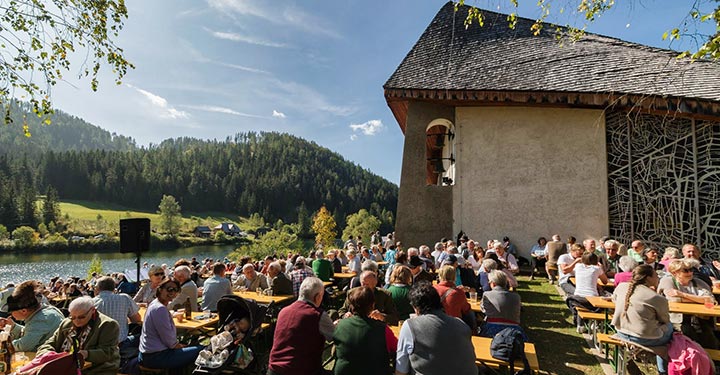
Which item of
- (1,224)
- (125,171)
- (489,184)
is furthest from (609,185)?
(125,171)

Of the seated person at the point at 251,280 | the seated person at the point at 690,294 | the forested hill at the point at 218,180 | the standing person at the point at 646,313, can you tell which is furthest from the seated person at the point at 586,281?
the forested hill at the point at 218,180

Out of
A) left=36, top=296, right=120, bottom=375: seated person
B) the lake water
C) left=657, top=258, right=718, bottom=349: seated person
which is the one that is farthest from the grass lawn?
the lake water

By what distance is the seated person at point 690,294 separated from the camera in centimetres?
466

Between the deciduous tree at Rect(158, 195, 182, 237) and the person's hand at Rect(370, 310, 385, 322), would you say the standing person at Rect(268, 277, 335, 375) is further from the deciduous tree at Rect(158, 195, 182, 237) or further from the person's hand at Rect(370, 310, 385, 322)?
the deciduous tree at Rect(158, 195, 182, 237)

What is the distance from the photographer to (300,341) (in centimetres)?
309

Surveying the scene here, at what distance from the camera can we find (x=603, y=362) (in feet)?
15.7

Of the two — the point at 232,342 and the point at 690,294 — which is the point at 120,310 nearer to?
the point at 232,342

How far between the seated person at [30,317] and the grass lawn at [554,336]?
548cm

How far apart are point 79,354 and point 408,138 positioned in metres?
11.3

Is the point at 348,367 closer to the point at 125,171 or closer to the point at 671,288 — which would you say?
the point at 671,288

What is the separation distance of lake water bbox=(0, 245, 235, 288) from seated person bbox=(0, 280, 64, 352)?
42.6 metres

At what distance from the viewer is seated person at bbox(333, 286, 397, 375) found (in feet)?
9.27

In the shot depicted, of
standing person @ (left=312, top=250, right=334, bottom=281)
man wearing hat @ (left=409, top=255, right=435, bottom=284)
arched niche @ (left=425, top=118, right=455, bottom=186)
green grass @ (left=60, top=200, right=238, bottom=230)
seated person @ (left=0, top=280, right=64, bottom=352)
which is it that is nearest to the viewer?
seated person @ (left=0, top=280, right=64, bottom=352)

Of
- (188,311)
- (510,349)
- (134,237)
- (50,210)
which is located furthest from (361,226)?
(50,210)
